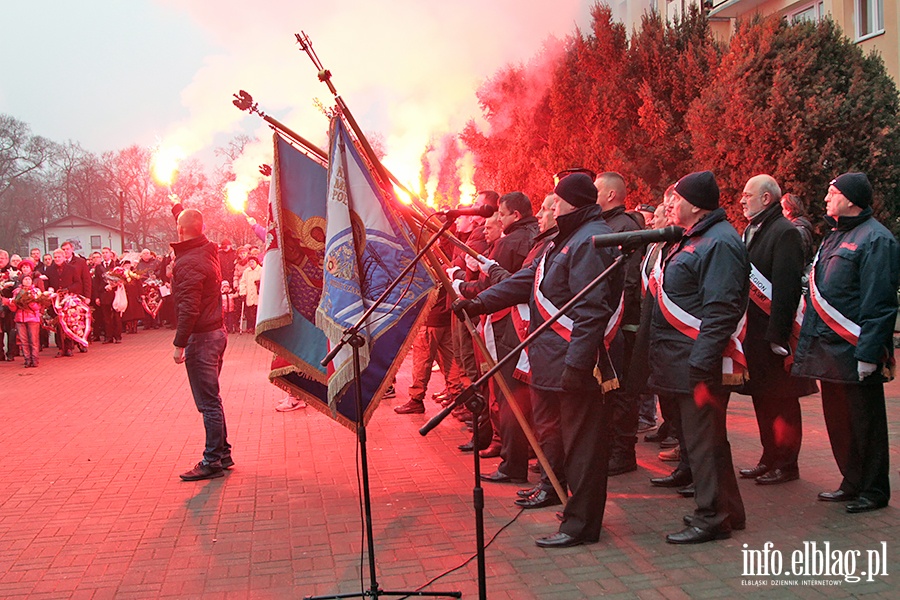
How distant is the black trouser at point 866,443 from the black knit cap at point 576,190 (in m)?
2.27

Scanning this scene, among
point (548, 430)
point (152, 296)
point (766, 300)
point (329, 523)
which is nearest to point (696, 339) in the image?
point (548, 430)

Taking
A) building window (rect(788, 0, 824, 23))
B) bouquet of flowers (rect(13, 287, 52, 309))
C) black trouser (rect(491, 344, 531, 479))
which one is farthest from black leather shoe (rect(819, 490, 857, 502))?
building window (rect(788, 0, 824, 23))

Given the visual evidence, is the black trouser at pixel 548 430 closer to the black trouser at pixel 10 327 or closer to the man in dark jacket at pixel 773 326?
the man in dark jacket at pixel 773 326

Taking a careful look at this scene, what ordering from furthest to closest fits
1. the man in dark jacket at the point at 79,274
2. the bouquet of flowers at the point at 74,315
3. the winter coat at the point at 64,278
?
the man in dark jacket at the point at 79,274 → the winter coat at the point at 64,278 → the bouquet of flowers at the point at 74,315

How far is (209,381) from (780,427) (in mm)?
4670

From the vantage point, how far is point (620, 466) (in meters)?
6.88

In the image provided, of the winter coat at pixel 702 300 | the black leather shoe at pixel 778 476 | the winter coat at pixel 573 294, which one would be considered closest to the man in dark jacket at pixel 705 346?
the winter coat at pixel 702 300

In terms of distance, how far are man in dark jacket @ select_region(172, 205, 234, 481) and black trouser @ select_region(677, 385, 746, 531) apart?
4037 mm

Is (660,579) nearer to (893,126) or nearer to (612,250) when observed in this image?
(612,250)

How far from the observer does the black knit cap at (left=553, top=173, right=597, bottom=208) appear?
5422 millimetres

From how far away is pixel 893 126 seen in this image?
15.8 m

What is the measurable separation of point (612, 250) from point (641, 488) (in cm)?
214

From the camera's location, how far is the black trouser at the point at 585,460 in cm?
509

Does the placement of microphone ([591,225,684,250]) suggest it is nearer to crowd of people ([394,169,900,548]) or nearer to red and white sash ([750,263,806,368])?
crowd of people ([394,169,900,548])
